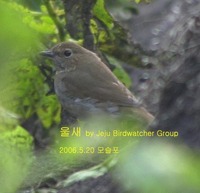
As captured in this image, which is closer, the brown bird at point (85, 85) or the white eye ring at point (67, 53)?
the brown bird at point (85, 85)

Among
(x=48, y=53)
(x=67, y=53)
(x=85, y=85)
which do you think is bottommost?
(x=85, y=85)

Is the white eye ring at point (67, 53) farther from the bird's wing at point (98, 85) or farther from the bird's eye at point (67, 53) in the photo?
the bird's wing at point (98, 85)

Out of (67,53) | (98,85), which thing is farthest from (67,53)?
(98,85)

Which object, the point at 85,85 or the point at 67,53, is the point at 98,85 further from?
the point at 67,53

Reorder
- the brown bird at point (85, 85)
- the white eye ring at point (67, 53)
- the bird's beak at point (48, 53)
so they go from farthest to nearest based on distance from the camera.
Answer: the white eye ring at point (67, 53) → the brown bird at point (85, 85) → the bird's beak at point (48, 53)

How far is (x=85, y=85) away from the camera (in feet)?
18.7

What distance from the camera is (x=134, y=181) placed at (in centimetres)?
109

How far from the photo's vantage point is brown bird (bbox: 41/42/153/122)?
5.19 metres

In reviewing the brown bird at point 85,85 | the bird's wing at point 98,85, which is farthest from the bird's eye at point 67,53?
the bird's wing at point 98,85

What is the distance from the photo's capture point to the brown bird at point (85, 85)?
5191 millimetres

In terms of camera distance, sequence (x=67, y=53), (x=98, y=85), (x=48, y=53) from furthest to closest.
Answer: (x=67, y=53) < (x=98, y=85) < (x=48, y=53)

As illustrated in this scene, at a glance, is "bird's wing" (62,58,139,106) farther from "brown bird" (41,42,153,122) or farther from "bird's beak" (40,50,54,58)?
"bird's beak" (40,50,54,58)

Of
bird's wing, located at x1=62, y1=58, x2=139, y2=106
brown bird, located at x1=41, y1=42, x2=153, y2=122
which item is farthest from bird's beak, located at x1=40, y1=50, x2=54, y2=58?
bird's wing, located at x1=62, y1=58, x2=139, y2=106

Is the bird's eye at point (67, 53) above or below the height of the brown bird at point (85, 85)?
above
